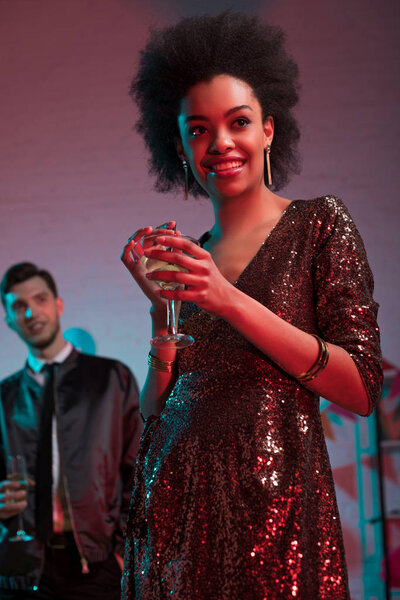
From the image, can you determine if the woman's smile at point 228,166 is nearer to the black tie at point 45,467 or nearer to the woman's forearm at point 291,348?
the woman's forearm at point 291,348

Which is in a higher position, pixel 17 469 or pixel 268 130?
pixel 268 130

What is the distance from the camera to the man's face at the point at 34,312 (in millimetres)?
3156

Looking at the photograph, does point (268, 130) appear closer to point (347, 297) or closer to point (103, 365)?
point (347, 297)

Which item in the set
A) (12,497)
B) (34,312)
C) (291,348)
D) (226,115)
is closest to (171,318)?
(291,348)

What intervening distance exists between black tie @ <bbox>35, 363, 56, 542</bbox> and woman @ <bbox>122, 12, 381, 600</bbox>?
1876 mm

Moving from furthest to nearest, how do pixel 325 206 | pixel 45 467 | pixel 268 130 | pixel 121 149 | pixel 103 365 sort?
pixel 121 149, pixel 103 365, pixel 45 467, pixel 268 130, pixel 325 206

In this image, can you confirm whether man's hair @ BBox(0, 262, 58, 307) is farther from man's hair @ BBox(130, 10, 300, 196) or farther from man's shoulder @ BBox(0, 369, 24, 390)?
man's hair @ BBox(130, 10, 300, 196)

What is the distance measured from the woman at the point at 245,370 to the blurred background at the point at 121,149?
227 cm

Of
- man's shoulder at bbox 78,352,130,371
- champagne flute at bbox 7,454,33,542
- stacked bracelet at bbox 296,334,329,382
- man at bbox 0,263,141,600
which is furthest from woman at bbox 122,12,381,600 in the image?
man's shoulder at bbox 78,352,130,371

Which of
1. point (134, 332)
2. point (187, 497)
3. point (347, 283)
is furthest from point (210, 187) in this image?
point (134, 332)

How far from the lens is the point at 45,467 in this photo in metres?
2.89

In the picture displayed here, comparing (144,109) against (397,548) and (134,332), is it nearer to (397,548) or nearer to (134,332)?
(134,332)

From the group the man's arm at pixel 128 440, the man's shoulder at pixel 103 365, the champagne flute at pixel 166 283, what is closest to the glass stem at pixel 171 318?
the champagne flute at pixel 166 283

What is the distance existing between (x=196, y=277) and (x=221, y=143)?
311 mm
